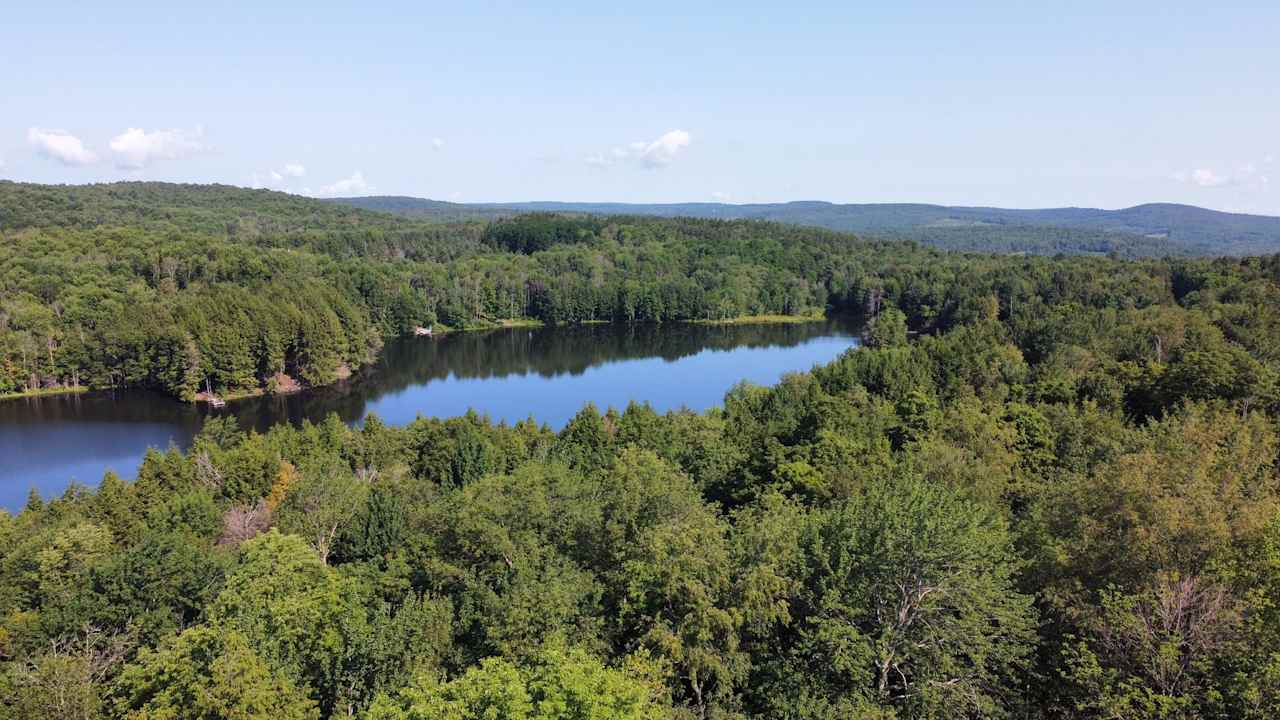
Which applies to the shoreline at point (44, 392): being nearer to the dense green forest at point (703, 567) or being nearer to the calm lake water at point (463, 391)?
the calm lake water at point (463, 391)

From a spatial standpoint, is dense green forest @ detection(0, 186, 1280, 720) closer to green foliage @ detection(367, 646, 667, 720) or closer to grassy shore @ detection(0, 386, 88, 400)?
green foliage @ detection(367, 646, 667, 720)

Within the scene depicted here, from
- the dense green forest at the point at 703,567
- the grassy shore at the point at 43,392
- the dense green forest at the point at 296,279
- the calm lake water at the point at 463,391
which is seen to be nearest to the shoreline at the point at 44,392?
the grassy shore at the point at 43,392

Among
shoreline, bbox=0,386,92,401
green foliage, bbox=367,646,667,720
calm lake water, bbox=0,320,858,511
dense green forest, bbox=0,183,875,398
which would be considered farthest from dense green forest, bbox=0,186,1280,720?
shoreline, bbox=0,386,92,401

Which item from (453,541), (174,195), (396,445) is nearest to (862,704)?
(453,541)

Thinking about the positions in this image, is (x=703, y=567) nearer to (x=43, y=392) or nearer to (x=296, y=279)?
(x=43, y=392)

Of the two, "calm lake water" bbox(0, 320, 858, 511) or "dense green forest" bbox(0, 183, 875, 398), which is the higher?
"dense green forest" bbox(0, 183, 875, 398)
